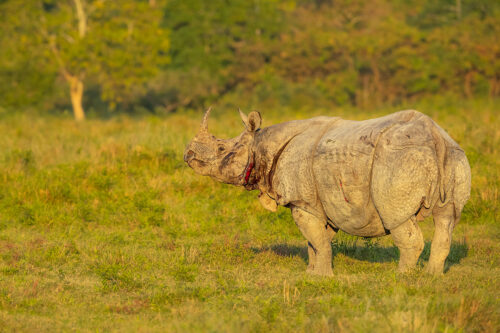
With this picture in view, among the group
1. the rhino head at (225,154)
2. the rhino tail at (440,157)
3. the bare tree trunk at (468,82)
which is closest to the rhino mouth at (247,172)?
the rhino head at (225,154)

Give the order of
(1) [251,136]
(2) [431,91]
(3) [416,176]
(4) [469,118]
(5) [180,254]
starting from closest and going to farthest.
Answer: (3) [416,176] < (1) [251,136] < (5) [180,254] < (4) [469,118] < (2) [431,91]

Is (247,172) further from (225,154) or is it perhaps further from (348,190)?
(348,190)

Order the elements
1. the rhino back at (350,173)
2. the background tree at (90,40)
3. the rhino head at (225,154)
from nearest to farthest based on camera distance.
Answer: the rhino back at (350,173) < the rhino head at (225,154) < the background tree at (90,40)

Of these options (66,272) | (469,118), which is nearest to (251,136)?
(66,272)

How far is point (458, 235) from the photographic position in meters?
9.38

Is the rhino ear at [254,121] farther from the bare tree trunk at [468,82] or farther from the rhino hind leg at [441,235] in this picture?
the bare tree trunk at [468,82]

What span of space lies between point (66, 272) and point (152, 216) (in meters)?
2.86

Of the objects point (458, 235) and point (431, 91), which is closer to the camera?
point (458, 235)

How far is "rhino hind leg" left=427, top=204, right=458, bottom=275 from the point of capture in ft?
20.4

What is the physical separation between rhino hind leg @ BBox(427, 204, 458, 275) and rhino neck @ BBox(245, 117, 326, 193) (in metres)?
1.63

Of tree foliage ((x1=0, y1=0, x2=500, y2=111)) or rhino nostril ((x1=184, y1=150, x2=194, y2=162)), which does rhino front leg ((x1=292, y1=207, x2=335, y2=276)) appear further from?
tree foliage ((x1=0, y1=0, x2=500, y2=111))

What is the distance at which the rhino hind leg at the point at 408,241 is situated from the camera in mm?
6215

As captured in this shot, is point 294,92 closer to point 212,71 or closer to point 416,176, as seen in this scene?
point 212,71

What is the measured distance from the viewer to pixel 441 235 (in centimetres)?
625
